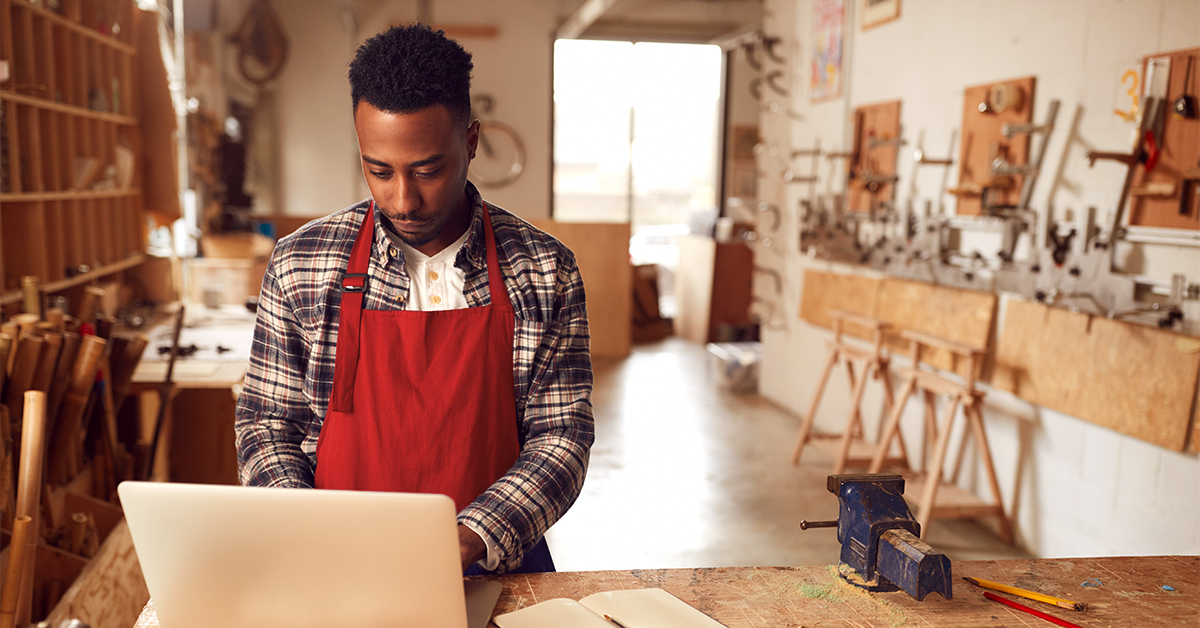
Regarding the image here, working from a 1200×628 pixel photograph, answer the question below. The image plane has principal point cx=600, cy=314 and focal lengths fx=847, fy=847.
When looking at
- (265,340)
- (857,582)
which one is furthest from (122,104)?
(857,582)

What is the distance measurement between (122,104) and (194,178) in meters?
1.39

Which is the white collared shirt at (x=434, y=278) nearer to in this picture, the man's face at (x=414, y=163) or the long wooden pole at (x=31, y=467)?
the man's face at (x=414, y=163)

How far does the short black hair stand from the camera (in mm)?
1160

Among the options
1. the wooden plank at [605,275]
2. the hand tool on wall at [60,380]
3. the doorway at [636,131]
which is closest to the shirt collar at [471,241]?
the hand tool on wall at [60,380]

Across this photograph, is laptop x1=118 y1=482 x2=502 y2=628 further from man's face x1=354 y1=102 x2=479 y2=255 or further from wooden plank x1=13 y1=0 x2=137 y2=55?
wooden plank x1=13 y1=0 x2=137 y2=55

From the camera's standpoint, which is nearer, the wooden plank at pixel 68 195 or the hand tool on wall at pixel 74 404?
the hand tool on wall at pixel 74 404

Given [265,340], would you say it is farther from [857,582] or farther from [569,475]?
[857,582]

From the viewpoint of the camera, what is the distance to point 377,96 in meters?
1.17

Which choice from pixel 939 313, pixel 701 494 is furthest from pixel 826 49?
pixel 701 494

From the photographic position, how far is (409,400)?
1.24m

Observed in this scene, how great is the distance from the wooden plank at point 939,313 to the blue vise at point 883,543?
244 cm

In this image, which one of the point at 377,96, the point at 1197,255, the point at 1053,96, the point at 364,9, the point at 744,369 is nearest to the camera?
the point at 377,96

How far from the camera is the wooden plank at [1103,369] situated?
2.60 metres

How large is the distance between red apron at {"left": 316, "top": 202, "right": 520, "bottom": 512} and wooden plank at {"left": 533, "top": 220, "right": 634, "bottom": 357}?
560 centimetres
